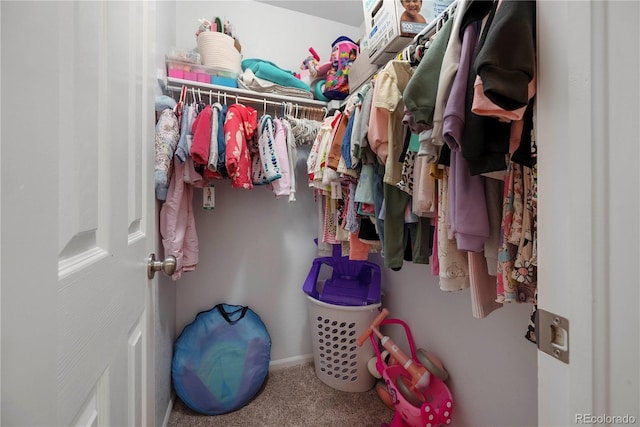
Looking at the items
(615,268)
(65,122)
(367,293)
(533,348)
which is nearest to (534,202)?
(615,268)

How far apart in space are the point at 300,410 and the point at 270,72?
1.83m

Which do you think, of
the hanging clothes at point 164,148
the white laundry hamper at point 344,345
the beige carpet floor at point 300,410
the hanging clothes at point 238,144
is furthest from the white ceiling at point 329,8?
the beige carpet floor at point 300,410

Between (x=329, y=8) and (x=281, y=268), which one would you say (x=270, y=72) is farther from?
(x=281, y=268)

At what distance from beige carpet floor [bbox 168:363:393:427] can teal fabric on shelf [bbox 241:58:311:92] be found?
5.81ft

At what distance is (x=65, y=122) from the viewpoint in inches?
10.9

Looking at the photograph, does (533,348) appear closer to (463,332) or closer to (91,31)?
(463,332)

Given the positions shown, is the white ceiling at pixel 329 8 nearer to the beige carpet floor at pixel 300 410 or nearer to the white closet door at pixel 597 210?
the white closet door at pixel 597 210

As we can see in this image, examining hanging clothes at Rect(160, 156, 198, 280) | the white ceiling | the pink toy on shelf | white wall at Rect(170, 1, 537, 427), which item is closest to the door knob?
hanging clothes at Rect(160, 156, 198, 280)

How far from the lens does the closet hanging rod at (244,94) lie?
1254 millimetres

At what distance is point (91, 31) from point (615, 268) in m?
0.71

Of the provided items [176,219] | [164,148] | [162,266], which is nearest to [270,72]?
[164,148]

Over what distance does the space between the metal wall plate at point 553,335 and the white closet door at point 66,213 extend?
0.59 meters

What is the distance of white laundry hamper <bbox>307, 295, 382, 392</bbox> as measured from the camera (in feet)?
4.42

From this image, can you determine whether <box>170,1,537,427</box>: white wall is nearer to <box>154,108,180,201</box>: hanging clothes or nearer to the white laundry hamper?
the white laundry hamper
